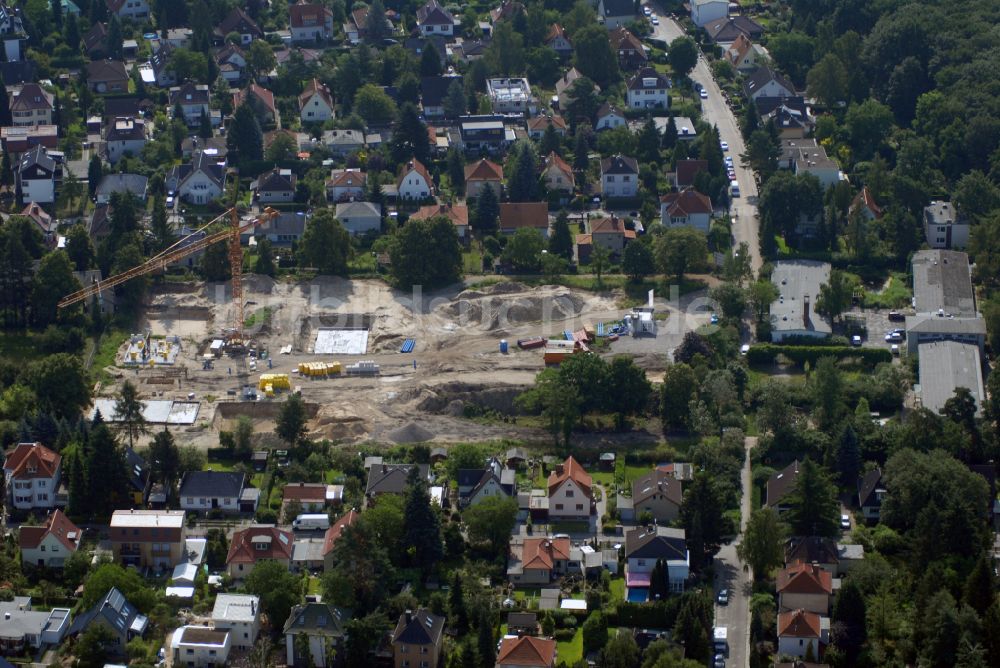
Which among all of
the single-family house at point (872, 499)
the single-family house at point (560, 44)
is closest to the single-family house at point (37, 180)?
the single-family house at point (560, 44)

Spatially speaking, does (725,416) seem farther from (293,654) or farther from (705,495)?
(293,654)

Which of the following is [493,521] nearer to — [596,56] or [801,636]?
[801,636]

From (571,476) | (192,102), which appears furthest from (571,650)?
(192,102)

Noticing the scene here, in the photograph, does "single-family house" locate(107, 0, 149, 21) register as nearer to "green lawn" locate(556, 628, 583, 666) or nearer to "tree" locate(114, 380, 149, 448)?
"tree" locate(114, 380, 149, 448)

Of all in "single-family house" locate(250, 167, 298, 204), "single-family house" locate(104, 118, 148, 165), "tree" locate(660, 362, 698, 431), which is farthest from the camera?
"single-family house" locate(104, 118, 148, 165)

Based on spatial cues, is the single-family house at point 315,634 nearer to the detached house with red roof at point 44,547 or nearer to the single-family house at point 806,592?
the detached house with red roof at point 44,547

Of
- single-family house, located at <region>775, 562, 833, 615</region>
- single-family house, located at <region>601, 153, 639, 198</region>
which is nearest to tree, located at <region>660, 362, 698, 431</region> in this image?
single-family house, located at <region>775, 562, 833, 615</region>
